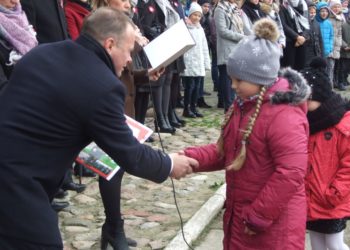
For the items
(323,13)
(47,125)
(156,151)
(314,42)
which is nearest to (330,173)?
(156,151)

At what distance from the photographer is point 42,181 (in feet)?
9.07

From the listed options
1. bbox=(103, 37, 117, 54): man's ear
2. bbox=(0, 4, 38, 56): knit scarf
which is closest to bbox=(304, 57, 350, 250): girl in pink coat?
bbox=(103, 37, 117, 54): man's ear

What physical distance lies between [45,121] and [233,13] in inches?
283

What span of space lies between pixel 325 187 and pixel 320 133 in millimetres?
346

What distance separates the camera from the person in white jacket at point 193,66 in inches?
383

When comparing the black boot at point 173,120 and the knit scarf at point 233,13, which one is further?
the knit scarf at point 233,13

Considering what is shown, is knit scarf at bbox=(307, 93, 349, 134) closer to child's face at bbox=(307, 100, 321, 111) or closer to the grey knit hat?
child's face at bbox=(307, 100, 321, 111)

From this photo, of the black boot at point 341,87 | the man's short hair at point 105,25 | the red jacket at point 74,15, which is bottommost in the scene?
the black boot at point 341,87

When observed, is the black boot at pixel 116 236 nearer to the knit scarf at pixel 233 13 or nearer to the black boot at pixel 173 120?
the black boot at pixel 173 120

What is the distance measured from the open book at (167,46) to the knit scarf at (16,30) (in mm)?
1110

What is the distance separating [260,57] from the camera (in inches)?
124

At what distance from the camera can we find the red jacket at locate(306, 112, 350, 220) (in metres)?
3.66

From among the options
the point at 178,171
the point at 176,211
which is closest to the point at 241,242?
the point at 178,171

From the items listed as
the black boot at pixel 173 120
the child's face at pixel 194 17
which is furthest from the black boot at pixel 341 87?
the black boot at pixel 173 120
